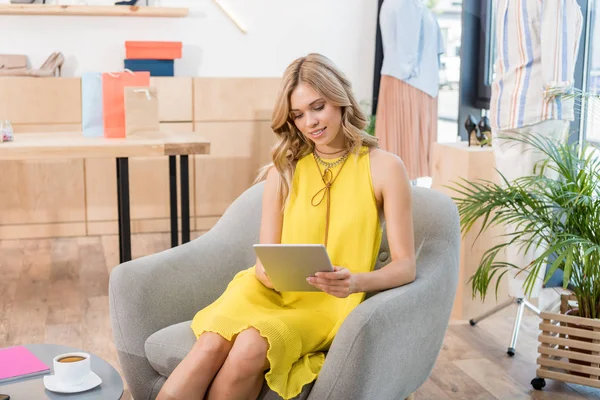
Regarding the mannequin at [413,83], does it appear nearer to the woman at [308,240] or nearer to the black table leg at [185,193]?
the black table leg at [185,193]

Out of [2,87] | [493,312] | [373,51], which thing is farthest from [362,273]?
[373,51]

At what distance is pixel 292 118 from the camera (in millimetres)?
2348

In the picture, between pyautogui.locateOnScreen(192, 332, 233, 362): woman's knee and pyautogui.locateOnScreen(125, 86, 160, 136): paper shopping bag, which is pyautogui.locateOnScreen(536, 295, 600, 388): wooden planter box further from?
pyautogui.locateOnScreen(125, 86, 160, 136): paper shopping bag

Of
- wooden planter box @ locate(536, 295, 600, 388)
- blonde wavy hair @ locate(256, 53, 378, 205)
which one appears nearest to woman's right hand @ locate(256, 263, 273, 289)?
blonde wavy hair @ locate(256, 53, 378, 205)

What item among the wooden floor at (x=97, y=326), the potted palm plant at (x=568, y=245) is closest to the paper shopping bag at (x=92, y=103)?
the wooden floor at (x=97, y=326)

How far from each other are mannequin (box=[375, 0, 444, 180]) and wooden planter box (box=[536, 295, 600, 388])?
96.3 inches

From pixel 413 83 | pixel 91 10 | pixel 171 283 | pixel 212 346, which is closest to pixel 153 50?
pixel 91 10

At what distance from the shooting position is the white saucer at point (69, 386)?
5.88ft

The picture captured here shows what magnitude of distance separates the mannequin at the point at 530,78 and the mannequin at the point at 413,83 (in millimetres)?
1648

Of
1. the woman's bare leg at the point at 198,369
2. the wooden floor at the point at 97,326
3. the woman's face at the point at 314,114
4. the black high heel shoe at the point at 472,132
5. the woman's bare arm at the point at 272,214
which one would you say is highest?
the woman's face at the point at 314,114

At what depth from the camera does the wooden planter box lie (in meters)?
2.88

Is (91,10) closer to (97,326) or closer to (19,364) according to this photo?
(97,326)

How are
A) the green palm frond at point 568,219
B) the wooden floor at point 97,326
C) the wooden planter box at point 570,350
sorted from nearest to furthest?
the green palm frond at point 568,219, the wooden planter box at point 570,350, the wooden floor at point 97,326

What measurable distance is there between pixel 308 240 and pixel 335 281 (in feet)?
0.93
